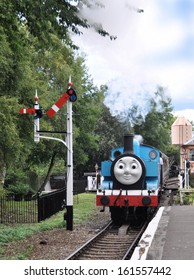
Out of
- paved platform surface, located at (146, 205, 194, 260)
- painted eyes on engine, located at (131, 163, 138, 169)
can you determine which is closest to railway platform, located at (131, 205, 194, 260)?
paved platform surface, located at (146, 205, 194, 260)

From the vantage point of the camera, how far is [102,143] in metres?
45.8

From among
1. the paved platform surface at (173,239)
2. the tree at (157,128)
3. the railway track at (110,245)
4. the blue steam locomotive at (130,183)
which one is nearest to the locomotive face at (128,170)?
the blue steam locomotive at (130,183)

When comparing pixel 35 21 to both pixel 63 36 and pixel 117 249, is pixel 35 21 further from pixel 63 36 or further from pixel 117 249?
pixel 117 249

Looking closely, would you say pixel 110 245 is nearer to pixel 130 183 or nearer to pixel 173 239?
pixel 173 239

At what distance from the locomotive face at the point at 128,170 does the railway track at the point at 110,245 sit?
1.54 meters

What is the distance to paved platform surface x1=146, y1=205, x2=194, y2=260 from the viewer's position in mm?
Answer: 8109

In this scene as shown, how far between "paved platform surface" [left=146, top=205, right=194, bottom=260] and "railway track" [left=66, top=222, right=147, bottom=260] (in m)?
0.89

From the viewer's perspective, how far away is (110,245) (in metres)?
12.0

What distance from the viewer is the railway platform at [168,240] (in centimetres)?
805

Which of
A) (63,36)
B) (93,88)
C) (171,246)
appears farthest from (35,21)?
(93,88)

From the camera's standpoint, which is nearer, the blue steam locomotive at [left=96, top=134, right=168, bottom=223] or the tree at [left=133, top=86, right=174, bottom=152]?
the blue steam locomotive at [left=96, top=134, right=168, bottom=223]

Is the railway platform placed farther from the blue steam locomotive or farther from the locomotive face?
the locomotive face

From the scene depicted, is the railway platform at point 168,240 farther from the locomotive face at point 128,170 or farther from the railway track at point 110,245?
the locomotive face at point 128,170

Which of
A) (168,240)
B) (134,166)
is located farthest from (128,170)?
(168,240)
